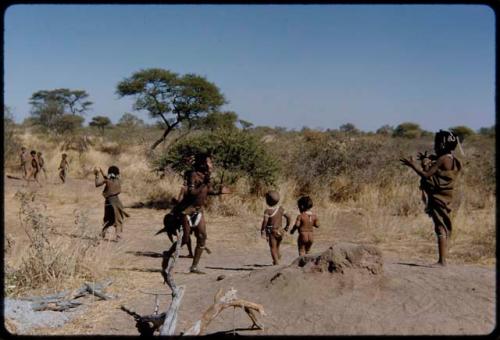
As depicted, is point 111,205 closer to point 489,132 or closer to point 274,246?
point 274,246

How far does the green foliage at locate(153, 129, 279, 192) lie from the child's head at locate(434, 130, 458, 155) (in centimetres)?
825

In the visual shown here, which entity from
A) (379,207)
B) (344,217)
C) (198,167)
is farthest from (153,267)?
(379,207)

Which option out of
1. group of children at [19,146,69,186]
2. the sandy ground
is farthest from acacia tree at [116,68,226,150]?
the sandy ground

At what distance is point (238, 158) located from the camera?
15.8m

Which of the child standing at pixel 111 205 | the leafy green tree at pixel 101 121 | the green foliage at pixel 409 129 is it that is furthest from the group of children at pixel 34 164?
the green foliage at pixel 409 129

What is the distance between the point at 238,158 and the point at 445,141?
8.62 m

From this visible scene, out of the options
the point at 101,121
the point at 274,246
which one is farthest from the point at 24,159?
the point at 101,121

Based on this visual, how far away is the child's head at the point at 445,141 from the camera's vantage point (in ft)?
25.1

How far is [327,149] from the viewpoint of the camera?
17.6 m

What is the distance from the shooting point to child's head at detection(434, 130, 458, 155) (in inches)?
301

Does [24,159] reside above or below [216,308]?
above

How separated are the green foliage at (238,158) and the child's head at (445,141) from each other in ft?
27.1

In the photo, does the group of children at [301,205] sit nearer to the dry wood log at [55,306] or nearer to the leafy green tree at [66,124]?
the dry wood log at [55,306]

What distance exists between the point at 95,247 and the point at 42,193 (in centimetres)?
1135
